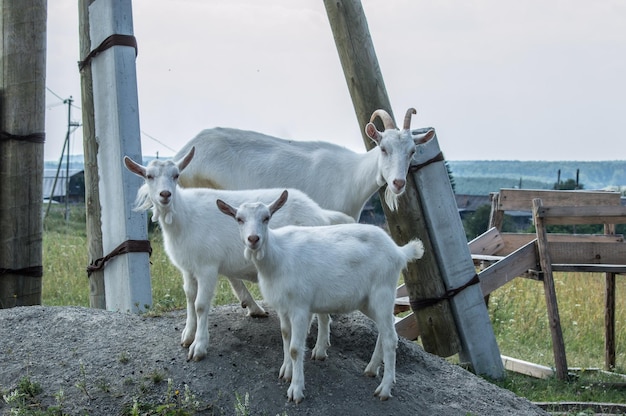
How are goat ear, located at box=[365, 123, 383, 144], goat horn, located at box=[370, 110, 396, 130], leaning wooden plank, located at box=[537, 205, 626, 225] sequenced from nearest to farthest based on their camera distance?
1. goat ear, located at box=[365, 123, 383, 144]
2. goat horn, located at box=[370, 110, 396, 130]
3. leaning wooden plank, located at box=[537, 205, 626, 225]

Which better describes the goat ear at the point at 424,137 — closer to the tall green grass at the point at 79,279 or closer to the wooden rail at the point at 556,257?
the wooden rail at the point at 556,257

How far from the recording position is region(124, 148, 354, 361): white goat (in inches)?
211

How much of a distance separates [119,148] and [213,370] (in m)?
2.60

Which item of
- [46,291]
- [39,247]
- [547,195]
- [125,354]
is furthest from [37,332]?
[547,195]

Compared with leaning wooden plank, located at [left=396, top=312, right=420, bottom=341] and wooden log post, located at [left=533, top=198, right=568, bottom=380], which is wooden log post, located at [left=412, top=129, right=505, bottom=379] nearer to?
leaning wooden plank, located at [left=396, top=312, right=420, bottom=341]

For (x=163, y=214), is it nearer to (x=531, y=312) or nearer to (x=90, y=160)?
(x=90, y=160)

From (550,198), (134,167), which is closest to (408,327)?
(550,198)

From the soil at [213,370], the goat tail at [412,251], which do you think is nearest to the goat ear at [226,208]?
the soil at [213,370]

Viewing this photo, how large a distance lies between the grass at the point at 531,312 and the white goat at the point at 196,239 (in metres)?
2.85

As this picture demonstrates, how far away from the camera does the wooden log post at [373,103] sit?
24.8ft

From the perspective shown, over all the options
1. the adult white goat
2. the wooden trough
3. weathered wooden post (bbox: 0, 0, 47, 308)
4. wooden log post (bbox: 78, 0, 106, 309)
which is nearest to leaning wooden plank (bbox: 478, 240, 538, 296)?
the wooden trough

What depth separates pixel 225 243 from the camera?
5.63 m

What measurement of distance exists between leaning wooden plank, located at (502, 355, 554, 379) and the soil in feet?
8.52

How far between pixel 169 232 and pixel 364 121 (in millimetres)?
2612
